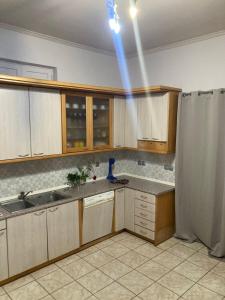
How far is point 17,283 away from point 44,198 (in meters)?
1.02

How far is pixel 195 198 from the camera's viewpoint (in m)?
3.45

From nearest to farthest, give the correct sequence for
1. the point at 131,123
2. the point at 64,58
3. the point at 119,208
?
the point at 64,58, the point at 119,208, the point at 131,123

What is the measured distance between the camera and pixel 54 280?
271cm

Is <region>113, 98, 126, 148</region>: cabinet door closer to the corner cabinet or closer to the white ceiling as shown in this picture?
the corner cabinet

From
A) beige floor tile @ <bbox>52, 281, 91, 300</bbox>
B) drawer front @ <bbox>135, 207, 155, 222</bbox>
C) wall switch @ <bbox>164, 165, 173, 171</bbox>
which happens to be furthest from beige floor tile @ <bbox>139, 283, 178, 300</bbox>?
wall switch @ <bbox>164, 165, 173, 171</bbox>

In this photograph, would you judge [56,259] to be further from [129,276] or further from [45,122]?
[45,122]

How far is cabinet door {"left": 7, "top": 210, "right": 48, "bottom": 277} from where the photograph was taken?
8.71 ft

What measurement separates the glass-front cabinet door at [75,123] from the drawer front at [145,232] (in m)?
1.41

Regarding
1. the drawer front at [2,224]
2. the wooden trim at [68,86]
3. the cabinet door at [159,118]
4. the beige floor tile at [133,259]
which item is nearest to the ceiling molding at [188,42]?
the wooden trim at [68,86]

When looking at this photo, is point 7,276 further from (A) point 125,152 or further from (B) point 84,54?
(B) point 84,54

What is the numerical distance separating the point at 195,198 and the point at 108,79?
2.35 m

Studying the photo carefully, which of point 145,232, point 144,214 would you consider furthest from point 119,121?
point 145,232

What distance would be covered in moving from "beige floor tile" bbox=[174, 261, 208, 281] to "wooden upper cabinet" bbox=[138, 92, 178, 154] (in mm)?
1472

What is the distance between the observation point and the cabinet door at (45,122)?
294cm
